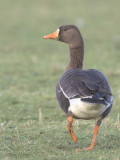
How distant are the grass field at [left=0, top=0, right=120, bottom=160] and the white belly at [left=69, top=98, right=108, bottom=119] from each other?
1.53 ft

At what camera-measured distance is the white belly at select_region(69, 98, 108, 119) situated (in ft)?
16.0

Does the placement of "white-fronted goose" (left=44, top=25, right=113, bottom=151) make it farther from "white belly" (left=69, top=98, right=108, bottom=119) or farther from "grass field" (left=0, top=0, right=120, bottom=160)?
"grass field" (left=0, top=0, right=120, bottom=160)

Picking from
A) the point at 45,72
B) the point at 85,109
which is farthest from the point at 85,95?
the point at 45,72

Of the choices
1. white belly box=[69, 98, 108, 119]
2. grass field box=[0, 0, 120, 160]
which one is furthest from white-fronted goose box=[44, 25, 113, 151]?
grass field box=[0, 0, 120, 160]

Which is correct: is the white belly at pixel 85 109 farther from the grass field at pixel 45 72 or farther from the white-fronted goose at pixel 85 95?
the grass field at pixel 45 72

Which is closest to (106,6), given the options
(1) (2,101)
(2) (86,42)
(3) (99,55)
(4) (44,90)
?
(2) (86,42)

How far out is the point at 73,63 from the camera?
6223 mm

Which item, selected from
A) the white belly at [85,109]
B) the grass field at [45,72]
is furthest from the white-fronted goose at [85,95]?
the grass field at [45,72]

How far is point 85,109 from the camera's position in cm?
496

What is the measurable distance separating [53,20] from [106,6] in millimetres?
4231

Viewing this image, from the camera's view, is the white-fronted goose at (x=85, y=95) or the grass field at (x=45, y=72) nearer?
the white-fronted goose at (x=85, y=95)

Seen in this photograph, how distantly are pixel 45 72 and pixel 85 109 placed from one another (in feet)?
24.8

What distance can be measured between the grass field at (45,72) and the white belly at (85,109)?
467 millimetres

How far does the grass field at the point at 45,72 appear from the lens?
5504 mm
